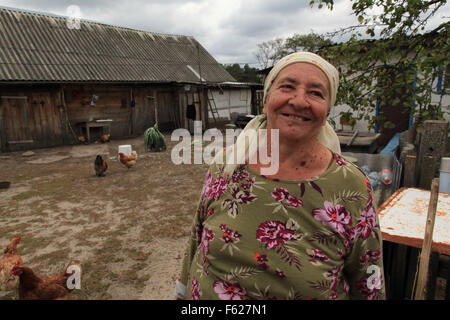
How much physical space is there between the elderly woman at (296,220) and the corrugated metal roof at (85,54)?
42.3 feet

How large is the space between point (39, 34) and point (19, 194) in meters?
11.1

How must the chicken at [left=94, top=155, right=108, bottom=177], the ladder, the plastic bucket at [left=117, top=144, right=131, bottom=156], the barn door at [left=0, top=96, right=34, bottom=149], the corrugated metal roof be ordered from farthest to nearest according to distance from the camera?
the ladder
the corrugated metal roof
the barn door at [left=0, top=96, right=34, bottom=149]
the plastic bucket at [left=117, top=144, right=131, bottom=156]
the chicken at [left=94, top=155, right=108, bottom=177]

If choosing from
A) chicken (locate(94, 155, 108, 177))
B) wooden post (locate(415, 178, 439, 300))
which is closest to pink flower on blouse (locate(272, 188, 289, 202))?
wooden post (locate(415, 178, 439, 300))

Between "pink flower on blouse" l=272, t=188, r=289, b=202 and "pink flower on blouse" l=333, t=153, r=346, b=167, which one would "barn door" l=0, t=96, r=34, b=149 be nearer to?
"pink flower on blouse" l=272, t=188, r=289, b=202

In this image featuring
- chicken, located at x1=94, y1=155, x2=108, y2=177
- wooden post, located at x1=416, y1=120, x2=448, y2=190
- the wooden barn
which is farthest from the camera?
the wooden barn

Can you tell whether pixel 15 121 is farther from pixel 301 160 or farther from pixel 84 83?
pixel 301 160

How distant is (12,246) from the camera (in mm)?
3043

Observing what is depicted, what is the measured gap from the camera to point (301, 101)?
1.30 metres

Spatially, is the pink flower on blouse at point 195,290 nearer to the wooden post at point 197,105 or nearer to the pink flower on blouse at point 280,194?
the pink flower on blouse at point 280,194

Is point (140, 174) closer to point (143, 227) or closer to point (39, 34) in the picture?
point (143, 227)

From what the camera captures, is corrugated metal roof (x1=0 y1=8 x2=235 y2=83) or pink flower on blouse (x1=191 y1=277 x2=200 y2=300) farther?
corrugated metal roof (x1=0 y1=8 x2=235 y2=83)

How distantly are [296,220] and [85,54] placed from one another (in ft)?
53.7

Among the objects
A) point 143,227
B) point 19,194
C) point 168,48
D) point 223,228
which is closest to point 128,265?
point 143,227

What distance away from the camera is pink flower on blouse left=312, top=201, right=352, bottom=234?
1.25 meters
